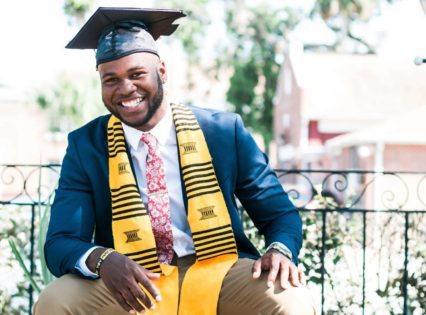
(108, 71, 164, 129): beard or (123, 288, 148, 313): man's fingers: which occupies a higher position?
(108, 71, 164, 129): beard

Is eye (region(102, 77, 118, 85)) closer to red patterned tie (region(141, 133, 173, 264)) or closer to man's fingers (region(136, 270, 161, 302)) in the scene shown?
red patterned tie (region(141, 133, 173, 264))

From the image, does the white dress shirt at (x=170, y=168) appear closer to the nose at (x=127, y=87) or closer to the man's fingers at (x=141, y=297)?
the nose at (x=127, y=87)

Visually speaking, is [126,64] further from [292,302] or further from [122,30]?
[292,302]

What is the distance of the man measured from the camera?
2354mm

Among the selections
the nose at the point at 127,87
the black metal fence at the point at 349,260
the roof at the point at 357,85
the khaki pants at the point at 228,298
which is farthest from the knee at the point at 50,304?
the roof at the point at 357,85

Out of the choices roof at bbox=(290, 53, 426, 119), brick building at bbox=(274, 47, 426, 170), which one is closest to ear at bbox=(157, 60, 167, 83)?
brick building at bbox=(274, 47, 426, 170)

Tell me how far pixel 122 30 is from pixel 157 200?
0.61 meters

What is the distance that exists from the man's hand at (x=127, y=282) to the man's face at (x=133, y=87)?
0.54 m

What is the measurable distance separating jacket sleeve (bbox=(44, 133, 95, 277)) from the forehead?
30 centimetres

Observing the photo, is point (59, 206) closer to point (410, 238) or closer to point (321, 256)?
point (321, 256)

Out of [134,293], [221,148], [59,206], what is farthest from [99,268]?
[221,148]

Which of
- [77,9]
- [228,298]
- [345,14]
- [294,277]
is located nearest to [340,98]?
[345,14]

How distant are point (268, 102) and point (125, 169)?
3358cm

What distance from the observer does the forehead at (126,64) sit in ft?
8.23
